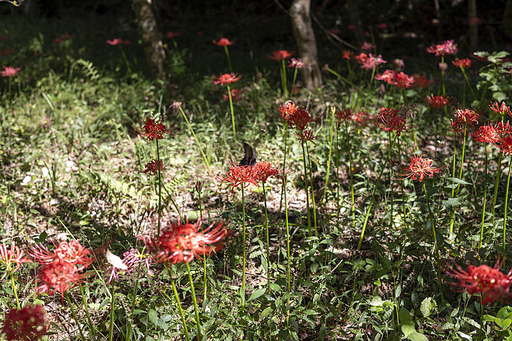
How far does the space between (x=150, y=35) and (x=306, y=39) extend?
2.02m

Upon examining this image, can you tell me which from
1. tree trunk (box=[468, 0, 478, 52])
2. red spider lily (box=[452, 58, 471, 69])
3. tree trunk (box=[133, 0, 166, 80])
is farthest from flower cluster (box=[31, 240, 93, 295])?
tree trunk (box=[468, 0, 478, 52])

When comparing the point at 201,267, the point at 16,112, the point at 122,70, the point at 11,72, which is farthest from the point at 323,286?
the point at 122,70

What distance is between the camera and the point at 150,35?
466 cm

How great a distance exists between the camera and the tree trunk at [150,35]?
450 centimetres

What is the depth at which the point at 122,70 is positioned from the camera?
19.8 feet

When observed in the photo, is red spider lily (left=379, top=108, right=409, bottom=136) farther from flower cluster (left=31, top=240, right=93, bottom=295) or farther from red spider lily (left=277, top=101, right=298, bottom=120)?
flower cluster (left=31, top=240, right=93, bottom=295)

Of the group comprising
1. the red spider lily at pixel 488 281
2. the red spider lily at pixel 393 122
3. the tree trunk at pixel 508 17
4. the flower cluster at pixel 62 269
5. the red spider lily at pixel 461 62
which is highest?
the tree trunk at pixel 508 17

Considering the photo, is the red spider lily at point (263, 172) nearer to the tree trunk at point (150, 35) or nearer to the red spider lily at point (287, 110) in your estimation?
the red spider lily at point (287, 110)

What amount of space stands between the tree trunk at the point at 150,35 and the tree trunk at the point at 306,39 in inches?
72.1

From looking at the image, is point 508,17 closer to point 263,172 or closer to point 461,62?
point 461,62

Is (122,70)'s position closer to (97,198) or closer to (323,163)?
(97,198)

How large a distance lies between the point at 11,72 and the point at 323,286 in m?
3.67

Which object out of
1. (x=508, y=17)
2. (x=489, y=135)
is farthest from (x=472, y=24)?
(x=489, y=135)

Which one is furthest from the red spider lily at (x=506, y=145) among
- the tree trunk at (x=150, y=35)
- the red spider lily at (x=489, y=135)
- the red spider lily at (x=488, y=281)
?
the tree trunk at (x=150, y=35)
